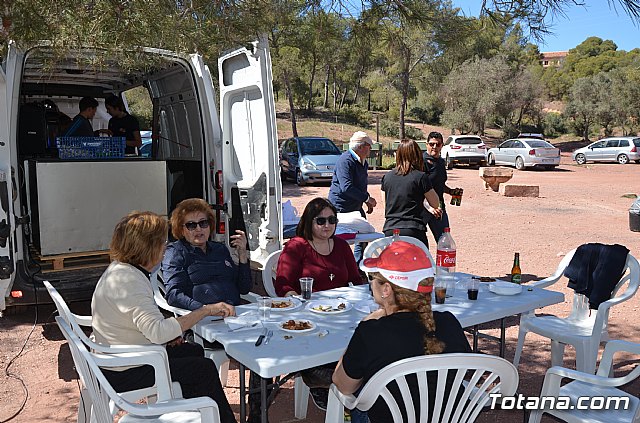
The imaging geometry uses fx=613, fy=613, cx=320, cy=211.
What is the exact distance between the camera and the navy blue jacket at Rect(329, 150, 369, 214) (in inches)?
226

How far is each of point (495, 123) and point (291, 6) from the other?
4580 cm

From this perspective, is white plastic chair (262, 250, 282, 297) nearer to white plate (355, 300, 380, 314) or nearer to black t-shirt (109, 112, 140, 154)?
white plate (355, 300, 380, 314)

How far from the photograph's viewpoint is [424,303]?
7.51ft

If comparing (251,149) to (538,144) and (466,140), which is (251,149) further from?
(538,144)

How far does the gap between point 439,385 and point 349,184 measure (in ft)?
12.1

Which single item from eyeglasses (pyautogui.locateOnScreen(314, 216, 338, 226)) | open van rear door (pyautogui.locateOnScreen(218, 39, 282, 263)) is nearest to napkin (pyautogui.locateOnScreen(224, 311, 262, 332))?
eyeglasses (pyautogui.locateOnScreen(314, 216, 338, 226))

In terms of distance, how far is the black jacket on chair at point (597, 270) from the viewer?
4.01 meters

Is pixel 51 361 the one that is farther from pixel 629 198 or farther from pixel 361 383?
pixel 629 198

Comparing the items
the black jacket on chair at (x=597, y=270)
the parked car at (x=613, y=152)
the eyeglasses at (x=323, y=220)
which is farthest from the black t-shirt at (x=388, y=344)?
the parked car at (x=613, y=152)

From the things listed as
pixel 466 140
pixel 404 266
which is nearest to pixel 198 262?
pixel 404 266

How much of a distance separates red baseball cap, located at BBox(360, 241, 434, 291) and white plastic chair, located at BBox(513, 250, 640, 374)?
2026mm

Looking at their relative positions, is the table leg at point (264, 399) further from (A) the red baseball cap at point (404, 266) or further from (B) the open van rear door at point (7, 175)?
(B) the open van rear door at point (7, 175)

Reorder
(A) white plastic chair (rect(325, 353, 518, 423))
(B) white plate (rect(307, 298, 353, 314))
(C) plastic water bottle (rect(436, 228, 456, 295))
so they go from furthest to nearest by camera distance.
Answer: (C) plastic water bottle (rect(436, 228, 456, 295)), (B) white plate (rect(307, 298, 353, 314)), (A) white plastic chair (rect(325, 353, 518, 423))

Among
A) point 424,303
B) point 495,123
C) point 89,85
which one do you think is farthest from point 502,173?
point 495,123
